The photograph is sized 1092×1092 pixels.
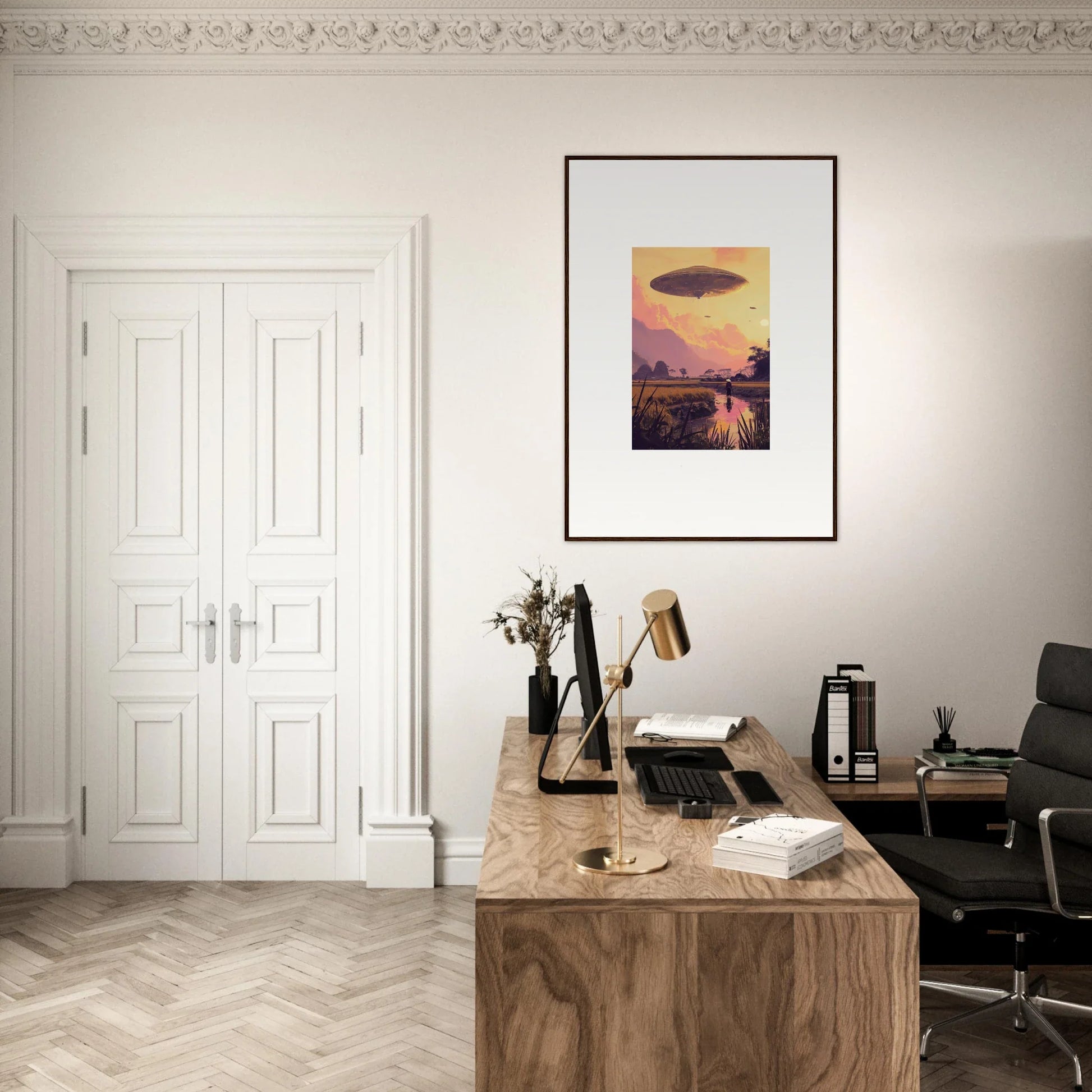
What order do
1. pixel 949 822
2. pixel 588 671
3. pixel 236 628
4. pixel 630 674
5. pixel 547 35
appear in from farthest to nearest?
pixel 236 628 → pixel 547 35 → pixel 949 822 → pixel 588 671 → pixel 630 674

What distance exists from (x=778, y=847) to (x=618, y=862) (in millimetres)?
309

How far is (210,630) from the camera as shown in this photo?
13.2ft

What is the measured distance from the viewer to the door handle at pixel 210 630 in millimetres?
4027

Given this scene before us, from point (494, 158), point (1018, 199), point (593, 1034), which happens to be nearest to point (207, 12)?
point (494, 158)

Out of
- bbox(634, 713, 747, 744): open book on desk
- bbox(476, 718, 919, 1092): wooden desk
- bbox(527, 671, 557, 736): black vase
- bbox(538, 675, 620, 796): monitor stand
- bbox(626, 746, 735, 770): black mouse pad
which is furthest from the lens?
bbox(527, 671, 557, 736): black vase

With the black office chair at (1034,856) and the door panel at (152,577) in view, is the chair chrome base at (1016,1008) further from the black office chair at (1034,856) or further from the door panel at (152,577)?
the door panel at (152,577)

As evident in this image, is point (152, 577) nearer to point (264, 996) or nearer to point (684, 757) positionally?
point (264, 996)

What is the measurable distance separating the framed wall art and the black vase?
2.92 ft

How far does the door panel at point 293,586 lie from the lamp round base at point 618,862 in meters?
2.20

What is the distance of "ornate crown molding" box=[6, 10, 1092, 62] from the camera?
3.88m

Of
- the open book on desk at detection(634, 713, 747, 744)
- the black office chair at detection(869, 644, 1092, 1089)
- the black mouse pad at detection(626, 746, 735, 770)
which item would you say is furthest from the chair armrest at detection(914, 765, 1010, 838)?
the black mouse pad at detection(626, 746, 735, 770)

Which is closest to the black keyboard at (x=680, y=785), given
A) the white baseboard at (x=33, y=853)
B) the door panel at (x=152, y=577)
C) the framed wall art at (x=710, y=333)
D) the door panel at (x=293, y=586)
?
the framed wall art at (x=710, y=333)

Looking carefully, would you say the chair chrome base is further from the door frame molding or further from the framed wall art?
the door frame molding

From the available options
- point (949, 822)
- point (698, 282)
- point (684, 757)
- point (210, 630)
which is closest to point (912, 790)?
point (949, 822)
